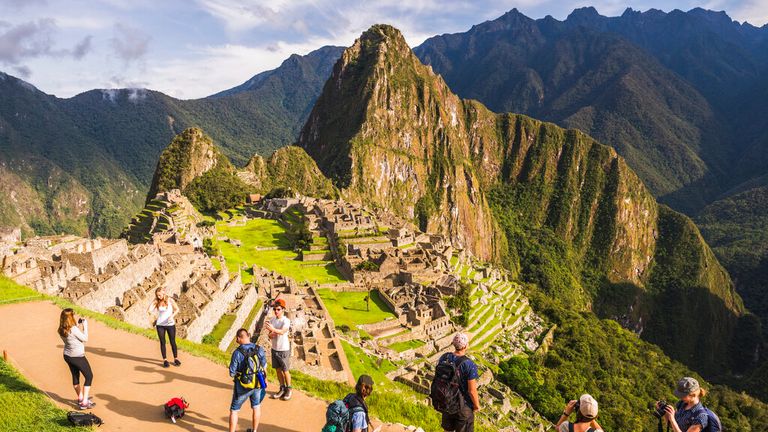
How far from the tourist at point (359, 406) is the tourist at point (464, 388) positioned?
1648mm

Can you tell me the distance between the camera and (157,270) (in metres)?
30.8

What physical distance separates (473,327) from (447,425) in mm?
41999

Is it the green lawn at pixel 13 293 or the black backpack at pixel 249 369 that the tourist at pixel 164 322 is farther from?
the green lawn at pixel 13 293

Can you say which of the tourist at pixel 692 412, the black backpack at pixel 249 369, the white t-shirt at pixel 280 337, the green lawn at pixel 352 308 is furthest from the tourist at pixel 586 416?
the green lawn at pixel 352 308

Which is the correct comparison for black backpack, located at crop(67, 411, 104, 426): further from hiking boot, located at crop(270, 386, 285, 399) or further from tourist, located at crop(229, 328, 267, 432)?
hiking boot, located at crop(270, 386, 285, 399)

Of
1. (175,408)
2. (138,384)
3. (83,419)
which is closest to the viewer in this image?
(83,419)

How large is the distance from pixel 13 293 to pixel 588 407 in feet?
68.2

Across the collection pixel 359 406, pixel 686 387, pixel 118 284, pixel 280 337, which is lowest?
pixel 118 284

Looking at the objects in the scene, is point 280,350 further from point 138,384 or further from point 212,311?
point 212,311

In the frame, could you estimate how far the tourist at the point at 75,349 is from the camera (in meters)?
10.4

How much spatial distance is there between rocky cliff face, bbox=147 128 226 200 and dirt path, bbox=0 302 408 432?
3821 inches

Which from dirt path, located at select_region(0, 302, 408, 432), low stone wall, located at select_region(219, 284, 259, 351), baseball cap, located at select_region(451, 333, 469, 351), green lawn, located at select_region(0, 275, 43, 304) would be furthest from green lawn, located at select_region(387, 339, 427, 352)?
baseball cap, located at select_region(451, 333, 469, 351)

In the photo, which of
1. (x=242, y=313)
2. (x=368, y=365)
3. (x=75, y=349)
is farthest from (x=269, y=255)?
(x=75, y=349)

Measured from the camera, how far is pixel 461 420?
9.59 meters
